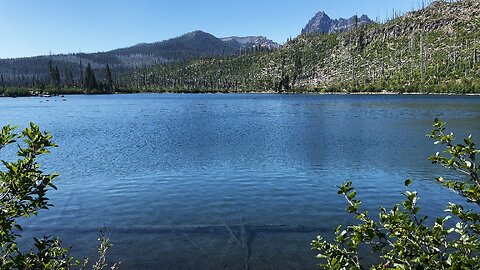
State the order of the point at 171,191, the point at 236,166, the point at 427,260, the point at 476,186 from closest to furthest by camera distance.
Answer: the point at 427,260 < the point at 476,186 < the point at 171,191 < the point at 236,166

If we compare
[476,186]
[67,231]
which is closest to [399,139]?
[67,231]

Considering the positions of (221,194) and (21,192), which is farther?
(221,194)

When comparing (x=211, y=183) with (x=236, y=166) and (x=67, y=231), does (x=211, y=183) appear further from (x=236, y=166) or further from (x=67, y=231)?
(x=67, y=231)

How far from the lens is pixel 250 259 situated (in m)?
16.0

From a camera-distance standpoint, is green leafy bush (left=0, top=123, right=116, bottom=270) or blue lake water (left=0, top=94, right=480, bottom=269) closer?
green leafy bush (left=0, top=123, right=116, bottom=270)

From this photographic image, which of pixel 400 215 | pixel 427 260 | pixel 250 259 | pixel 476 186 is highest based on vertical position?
pixel 476 186

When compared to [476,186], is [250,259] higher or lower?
lower

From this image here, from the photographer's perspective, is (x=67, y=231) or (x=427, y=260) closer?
(x=427, y=260)

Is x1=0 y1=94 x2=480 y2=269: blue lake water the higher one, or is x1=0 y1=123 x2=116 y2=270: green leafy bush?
x1=0 y1=123 x2=116 y2=270: green leafy bush

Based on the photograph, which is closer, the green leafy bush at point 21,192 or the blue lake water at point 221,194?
the green leafy bush at point 21,192

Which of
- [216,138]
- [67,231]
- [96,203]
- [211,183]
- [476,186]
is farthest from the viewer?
[216,138]

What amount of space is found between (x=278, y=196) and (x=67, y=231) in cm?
1342

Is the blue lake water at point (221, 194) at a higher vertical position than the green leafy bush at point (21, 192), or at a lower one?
lower

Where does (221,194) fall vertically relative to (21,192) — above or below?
below
